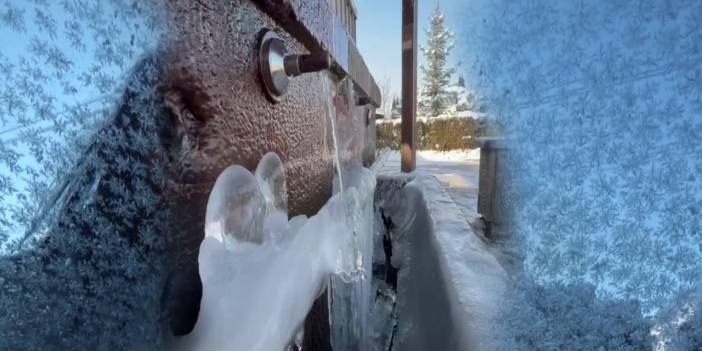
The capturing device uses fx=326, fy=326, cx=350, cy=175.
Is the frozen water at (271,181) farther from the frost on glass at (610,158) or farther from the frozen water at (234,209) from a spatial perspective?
the frost on glass at (610,158)

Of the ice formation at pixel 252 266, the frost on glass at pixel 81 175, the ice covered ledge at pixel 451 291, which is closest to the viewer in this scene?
the frost on glass at pixel 81 175

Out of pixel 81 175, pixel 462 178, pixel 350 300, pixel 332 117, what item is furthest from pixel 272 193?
pixel 462 178

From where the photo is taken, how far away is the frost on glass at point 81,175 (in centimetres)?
39

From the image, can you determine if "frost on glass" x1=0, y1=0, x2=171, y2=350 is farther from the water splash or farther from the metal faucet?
the water splash

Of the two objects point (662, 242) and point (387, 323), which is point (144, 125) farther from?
point (387, 323)

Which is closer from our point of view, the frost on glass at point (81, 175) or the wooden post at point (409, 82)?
the frost on glass at point (81, 175)

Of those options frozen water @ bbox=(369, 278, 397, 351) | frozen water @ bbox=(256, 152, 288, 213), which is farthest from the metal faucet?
frozen water @ bbox=(369, 278, 397, 351)

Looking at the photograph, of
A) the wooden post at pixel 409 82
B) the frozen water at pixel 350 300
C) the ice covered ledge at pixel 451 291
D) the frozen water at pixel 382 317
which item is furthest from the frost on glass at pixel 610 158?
the wooden post at pixel 409 82

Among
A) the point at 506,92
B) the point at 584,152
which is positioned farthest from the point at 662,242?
the point at 506,92

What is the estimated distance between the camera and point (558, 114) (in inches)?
21.9

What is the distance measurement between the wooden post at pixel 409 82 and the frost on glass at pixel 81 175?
4202 mm

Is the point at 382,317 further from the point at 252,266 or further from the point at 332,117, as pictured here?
the point at 252,266

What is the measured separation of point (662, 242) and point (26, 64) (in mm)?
899

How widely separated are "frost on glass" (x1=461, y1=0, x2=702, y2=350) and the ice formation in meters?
0.55
